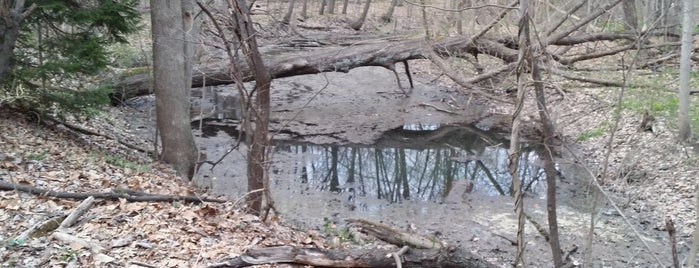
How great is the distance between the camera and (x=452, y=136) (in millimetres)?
13836

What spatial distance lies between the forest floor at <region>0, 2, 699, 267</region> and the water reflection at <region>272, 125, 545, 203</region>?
82cm

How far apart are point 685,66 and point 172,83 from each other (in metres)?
8.48

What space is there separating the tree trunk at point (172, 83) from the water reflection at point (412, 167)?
77.0 inches

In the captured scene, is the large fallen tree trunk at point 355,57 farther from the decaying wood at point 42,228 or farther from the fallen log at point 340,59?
the decaying wood at point 42,228

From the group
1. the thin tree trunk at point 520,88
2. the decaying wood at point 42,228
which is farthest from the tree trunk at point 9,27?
the thin tree trunk at point 520,88

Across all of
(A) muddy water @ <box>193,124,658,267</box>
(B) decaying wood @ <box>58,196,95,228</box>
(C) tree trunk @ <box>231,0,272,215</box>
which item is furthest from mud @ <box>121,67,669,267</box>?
(B) decaying wood @ <box>58,196,95,228</box>

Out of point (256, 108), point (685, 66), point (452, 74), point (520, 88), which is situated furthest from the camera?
point (452, 74)

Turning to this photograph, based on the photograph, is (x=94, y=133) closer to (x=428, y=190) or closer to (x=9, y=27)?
(x=9, y=27)

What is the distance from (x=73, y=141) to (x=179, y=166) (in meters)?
1.57

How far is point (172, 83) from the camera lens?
9031 millimetres

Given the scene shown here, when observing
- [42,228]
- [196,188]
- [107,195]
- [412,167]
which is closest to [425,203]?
[412,167]

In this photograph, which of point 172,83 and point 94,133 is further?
point 94,133

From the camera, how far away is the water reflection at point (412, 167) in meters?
10.5

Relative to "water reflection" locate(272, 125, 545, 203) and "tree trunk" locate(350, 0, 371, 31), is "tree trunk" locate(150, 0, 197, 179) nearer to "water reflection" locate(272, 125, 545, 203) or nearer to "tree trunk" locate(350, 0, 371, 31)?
"water reflection" locate(272, 125, 545, 203)
